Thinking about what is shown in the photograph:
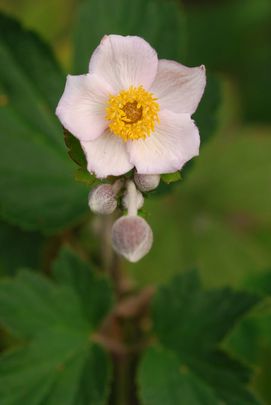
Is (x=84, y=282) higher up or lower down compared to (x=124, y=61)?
lower down

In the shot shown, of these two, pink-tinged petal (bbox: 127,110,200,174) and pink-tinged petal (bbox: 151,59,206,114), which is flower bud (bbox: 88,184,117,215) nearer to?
pink-tinged petal (bbox: 127,110,200,174)

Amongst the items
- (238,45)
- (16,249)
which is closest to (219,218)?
(16,249)

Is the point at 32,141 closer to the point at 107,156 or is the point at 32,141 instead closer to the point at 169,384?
the point at 107,156

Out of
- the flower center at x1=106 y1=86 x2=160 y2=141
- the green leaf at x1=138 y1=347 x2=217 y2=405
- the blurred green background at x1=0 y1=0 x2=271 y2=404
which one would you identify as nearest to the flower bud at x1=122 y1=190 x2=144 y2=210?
the flower center at x1=106 y1=86 x2=160 y2=141

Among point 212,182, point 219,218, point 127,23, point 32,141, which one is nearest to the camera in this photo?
point 127,23

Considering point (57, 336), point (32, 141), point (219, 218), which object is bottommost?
point (219, 218)

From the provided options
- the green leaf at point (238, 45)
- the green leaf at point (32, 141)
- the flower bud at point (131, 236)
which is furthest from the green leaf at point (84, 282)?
the green leaf at point (238, 45)

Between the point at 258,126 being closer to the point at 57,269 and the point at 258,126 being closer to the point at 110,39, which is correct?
the point at 57,269
